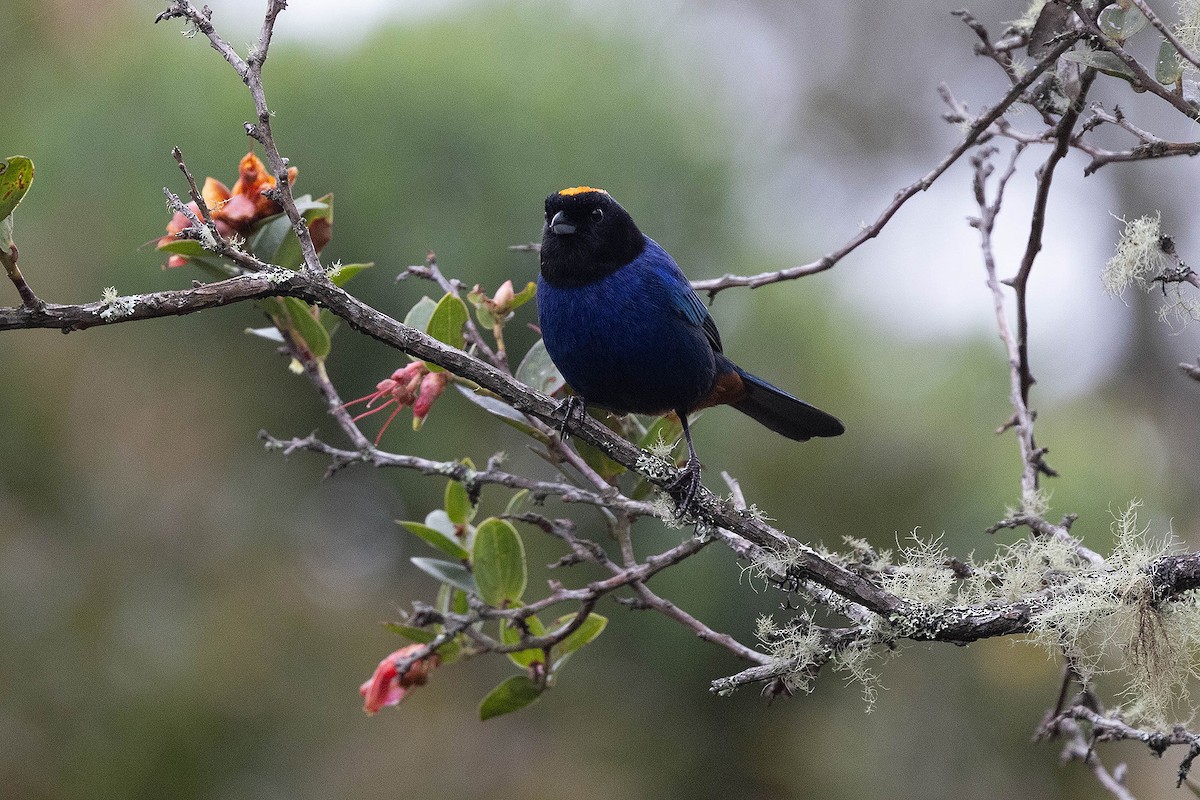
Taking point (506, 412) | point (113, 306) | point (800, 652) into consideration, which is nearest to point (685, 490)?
point (800, 652)

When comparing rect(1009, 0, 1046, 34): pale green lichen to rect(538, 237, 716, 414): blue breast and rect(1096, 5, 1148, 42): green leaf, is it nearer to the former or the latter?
rect(1096, 5, 1148, 42): green leaf

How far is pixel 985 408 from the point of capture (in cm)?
597

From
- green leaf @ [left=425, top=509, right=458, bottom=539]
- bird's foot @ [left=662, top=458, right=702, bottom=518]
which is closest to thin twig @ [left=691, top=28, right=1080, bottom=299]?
bird's foot @ [left=662, top=458, right=702, bottom=518]

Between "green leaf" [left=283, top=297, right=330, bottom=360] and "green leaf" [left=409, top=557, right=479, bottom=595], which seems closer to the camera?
"green leaf" [left=283, top=297, right=330, bottom=360]

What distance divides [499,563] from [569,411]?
0.46 meters

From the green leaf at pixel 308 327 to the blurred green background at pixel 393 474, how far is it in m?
2.20

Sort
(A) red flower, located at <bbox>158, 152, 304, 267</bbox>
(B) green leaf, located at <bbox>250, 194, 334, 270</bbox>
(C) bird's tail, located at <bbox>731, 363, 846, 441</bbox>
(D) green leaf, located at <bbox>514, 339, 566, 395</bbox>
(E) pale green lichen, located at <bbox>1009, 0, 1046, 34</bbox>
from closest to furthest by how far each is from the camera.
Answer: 1. (E) pale green lichen, located at <bbox>1009, 0, 1046, 34</bbox>
2. (A) red flower, located at <bbox>158, 152, 304, 267</bbox>
3. (B) green leaf, located at <bbox>250, 194, 334, 270</bbox>
4. (D) green leaf, located at <bbox>514, 339, 566, 395</bbox>
5. (C) bird's tail, located at <bbox>731, 363, 846, 441</bbox>

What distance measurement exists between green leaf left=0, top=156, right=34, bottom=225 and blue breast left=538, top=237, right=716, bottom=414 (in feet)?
4.60

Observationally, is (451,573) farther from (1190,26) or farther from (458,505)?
(1190,26)

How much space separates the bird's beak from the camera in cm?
297

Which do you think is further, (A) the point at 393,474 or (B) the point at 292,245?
(A) the point at 393,474

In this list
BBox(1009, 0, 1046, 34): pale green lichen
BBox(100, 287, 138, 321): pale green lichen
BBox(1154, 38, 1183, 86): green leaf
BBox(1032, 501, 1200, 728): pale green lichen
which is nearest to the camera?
BBox(100, 287, 138, 321): pale green lichen

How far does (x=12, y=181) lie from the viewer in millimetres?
1658

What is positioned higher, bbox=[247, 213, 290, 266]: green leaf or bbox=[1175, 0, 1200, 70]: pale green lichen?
bbox=[1175, 0, 1200, 70]: pale green lichen
